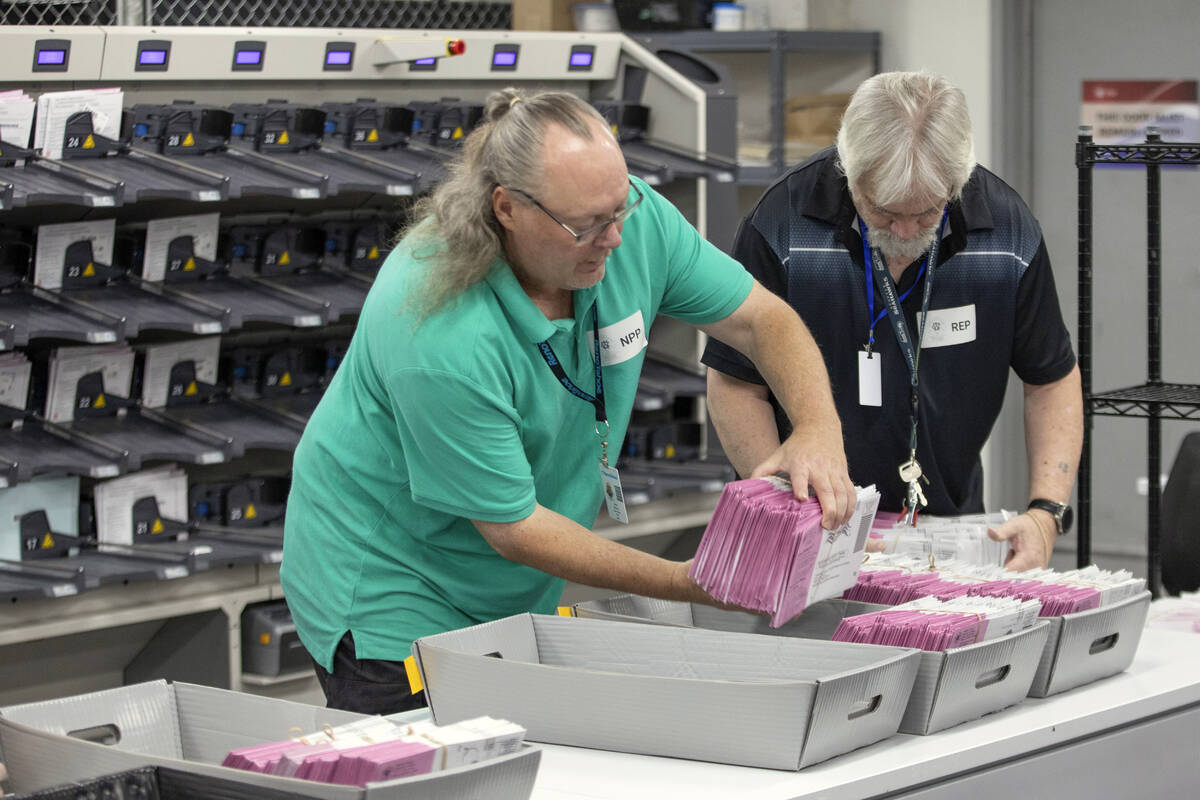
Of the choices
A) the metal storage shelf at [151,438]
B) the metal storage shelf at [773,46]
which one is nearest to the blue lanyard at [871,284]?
the metal storage shelf at [151,438]

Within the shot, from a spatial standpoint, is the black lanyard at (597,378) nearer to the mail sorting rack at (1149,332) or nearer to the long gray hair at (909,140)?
the long gray hair at (909,140)

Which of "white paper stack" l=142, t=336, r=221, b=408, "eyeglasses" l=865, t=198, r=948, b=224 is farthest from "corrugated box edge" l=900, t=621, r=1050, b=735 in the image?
"white paper stack" l=142, t=336, r=221, b=408

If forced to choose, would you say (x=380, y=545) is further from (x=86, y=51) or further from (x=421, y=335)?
(x=86, y=51)

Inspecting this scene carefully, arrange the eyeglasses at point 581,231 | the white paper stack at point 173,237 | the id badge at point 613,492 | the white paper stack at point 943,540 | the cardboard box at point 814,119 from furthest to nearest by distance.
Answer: the cardboard box at point 814,119
the white paper stack at point 173,237
the white paper stack at point 943,540
the id badge at point 613,492
the eyeglasses at point 581,231

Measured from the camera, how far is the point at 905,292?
8.56 ft

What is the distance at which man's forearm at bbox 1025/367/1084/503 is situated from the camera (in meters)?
2.72

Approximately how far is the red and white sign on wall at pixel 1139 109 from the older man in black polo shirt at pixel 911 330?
3556 mm

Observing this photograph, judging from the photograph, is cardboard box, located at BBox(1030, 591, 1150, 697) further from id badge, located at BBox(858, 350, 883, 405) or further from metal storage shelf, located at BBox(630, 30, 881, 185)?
metal storage shelf, located at BBox(630, 30, 881, 185)

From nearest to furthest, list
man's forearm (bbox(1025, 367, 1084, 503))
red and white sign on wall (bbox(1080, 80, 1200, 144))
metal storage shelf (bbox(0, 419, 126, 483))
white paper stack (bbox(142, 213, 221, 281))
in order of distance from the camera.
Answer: man's forearm (bbox(1025, 367, 1084, 503)) → metal storage shelf (bbox(0, 419, 126, 483)) → white paper stack (bbox(142, 213, 221, 281)) → red and white sign on wall (bbox(1080, 80, 1200, 144))

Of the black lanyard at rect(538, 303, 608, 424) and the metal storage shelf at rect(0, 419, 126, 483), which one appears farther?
the metal storage shelf at rect(0, 419, 126, 483)

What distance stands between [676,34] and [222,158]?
237cm

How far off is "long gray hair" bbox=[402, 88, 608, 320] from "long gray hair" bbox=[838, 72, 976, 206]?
56cm

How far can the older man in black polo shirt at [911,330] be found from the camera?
2.60 meters

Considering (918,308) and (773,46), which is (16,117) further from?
(773,46)
